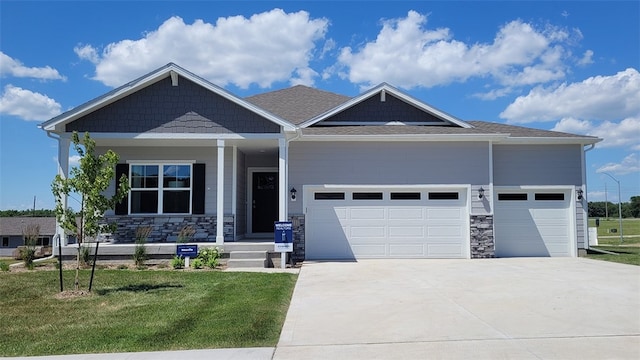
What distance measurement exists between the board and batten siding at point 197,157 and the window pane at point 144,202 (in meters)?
0.70

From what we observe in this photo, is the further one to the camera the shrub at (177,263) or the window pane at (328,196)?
the window pane at (328,196)

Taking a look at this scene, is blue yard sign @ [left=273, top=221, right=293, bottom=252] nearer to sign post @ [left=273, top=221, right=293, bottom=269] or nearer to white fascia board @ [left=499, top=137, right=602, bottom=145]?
sign post @ [left=273, top=221, right=293, bottom=269]

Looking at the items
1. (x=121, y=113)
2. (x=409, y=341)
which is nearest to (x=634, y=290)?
(x=409, y=341)

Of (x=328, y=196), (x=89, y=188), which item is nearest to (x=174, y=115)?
(x=89, y=188)

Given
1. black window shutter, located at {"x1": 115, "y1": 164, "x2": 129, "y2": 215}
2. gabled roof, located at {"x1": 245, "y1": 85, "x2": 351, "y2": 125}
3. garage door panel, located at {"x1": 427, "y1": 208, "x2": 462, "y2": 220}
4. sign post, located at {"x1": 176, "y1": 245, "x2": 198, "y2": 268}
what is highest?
gabled roof, located at {"x1": 245, "y1": 85, "x2": 351, "y2": 125}

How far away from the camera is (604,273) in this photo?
34.5 ft

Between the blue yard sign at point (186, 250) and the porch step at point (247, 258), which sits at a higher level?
the blue yard sign at point (186, 250)

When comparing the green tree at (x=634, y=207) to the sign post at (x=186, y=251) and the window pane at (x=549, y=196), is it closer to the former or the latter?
the window pane at (x=549, y=196)

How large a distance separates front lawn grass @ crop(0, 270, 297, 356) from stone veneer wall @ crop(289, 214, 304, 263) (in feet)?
10.9

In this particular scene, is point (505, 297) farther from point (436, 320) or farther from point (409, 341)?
point (409, 341)

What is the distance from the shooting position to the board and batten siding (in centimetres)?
1399

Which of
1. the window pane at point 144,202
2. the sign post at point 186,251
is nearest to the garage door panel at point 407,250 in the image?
the sign post at point 186,251

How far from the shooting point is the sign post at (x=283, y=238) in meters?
12.0

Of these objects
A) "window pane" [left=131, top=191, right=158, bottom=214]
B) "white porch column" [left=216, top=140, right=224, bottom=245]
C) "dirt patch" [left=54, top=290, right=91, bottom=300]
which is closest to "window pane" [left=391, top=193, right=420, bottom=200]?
"white porch column" [left=216, top=140, right=224, bottom=245]
